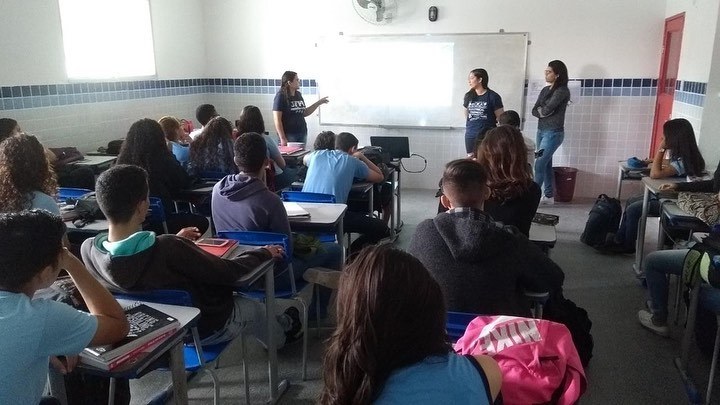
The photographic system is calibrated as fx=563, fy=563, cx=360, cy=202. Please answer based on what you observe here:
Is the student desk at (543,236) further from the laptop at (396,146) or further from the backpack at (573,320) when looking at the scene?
the laptop at (396,146)

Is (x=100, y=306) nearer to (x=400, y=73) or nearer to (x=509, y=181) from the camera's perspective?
(x=509, y=181)

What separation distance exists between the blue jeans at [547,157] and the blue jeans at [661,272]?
2934mm

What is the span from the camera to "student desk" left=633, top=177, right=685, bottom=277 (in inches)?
146

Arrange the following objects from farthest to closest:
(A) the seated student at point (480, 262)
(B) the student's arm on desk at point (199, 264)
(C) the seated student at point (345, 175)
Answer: (C) the seated student at point (345, 175), (B) the student's arm on desk at point (199, 264), (A) the seated student at point (480, 262)

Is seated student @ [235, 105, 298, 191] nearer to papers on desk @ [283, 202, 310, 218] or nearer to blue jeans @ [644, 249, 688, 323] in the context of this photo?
papers on desk @ [283, 202, 310, 218]

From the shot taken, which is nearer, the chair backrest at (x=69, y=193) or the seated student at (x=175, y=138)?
the chair backrest at (x=69, y=193)

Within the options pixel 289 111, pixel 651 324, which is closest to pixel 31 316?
pixel 651 324

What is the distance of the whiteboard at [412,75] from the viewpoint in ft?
21.3

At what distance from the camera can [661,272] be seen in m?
3.18

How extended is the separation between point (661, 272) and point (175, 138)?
3816 mm

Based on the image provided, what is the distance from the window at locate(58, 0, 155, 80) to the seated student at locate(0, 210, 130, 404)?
14.1ft

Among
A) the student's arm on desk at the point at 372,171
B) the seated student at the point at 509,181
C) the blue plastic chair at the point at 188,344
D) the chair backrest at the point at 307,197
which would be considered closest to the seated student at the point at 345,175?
the student's arm on desk at the point at 372,171

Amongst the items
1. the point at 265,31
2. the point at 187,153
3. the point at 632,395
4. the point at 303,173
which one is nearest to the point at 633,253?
the point at 632,395

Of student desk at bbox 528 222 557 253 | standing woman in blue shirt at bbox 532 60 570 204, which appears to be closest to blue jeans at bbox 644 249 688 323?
student desk at bbox 528 222 557 253
